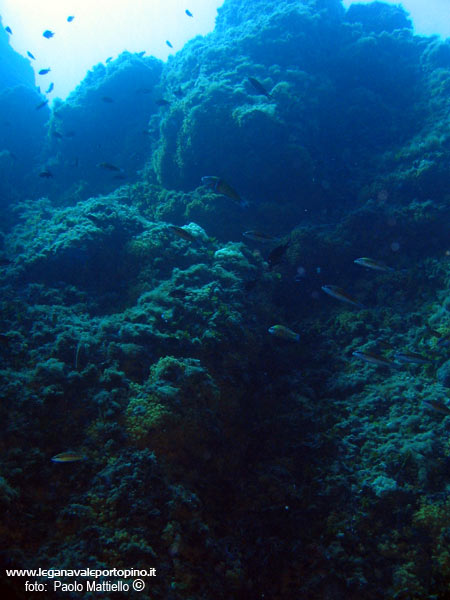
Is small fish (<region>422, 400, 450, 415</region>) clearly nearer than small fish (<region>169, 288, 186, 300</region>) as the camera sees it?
Yes

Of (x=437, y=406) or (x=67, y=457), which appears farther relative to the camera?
(x=437, y=406)

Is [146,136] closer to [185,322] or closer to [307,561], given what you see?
[185,322]

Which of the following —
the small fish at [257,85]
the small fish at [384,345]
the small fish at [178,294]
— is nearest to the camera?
the small fish at [384,345]

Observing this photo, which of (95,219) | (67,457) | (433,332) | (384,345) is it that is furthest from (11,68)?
(433,332)

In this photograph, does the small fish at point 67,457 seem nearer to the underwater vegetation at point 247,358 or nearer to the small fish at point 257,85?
the underwater vegetation at point 247,358

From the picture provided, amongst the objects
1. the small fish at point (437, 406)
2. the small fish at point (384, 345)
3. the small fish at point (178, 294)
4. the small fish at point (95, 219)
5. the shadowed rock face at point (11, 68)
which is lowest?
the small fish at point (437, 406)

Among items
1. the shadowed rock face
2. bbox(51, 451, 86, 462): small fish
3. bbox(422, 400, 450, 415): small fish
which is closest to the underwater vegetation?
bbox(51, 451, 86, 462): small fish

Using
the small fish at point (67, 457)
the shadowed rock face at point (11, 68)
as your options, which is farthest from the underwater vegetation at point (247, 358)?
the shadowed rock face at point (11, 68)

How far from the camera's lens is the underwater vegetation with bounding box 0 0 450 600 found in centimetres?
417

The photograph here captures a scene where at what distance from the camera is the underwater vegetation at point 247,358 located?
13.7 ft

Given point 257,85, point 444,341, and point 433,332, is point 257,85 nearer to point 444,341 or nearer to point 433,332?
point 433,332

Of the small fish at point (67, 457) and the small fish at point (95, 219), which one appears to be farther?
the small fish at point (95, 219)

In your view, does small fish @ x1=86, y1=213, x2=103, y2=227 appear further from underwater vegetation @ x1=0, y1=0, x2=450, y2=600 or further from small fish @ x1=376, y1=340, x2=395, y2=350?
small fish @ x1=376, y1=340, x2=395, y2=350

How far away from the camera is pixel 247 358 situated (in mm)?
6887
